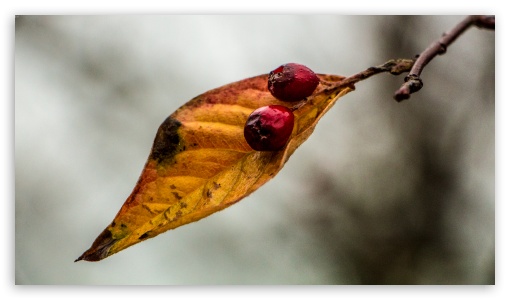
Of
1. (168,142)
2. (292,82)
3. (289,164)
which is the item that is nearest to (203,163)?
(168,142)

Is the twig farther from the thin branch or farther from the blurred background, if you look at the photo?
the blurred background

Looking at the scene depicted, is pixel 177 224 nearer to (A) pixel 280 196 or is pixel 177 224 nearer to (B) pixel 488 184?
(B) pixel 488 184

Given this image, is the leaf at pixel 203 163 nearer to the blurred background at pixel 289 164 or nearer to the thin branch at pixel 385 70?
the thin branch at pixel 385 70

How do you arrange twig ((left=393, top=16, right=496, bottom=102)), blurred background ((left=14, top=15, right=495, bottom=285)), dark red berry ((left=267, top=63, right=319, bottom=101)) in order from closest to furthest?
1. twig ((left=393, top=16, right=496, bottom=102))
2. dark red berry ((left=267, top=63, right=319, bottom=101))
3. blurred background ((left=14, top=15, right=495, bottom=285))

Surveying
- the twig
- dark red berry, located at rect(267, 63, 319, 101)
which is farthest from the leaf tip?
the twig

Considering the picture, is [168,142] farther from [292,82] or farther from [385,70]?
[385,70]
